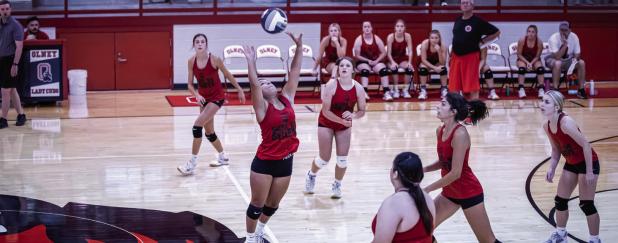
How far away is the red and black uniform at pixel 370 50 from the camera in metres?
19.4

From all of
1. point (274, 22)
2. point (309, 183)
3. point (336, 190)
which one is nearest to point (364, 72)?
point (309, 183)

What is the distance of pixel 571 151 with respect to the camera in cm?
856

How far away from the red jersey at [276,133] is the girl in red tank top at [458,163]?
1.51 m

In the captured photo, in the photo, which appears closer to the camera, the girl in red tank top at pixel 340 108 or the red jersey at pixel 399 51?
the girl in red tank top at pixel 340 108

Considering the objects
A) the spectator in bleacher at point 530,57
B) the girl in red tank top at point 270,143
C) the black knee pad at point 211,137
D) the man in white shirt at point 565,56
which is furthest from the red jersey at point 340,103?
the man in white shirt at point 565,56

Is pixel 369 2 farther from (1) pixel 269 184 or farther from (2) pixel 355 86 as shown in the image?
(1) pixel 269 184

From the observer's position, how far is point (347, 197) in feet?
36.8

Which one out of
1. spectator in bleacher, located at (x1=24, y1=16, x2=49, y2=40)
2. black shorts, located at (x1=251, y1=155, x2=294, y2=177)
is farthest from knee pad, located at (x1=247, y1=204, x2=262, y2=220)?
spectator in bleacher, located at (x1=24, y1=16, x2=49, y2=40)

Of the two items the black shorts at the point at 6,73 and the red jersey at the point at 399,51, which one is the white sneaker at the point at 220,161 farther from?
the red jersey at the point at 399,51

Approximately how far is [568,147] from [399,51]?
11313 mm

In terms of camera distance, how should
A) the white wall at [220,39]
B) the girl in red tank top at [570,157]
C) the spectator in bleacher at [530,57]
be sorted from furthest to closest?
the white wall at [220,39], the spectator in bleacher at [530,57], the girl in red tank top at [570,157]

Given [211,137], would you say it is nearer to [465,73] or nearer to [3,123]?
[465,73]

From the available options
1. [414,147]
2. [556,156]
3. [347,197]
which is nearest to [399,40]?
[414,147]

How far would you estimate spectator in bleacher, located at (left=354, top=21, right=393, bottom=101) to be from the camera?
63.3ft
